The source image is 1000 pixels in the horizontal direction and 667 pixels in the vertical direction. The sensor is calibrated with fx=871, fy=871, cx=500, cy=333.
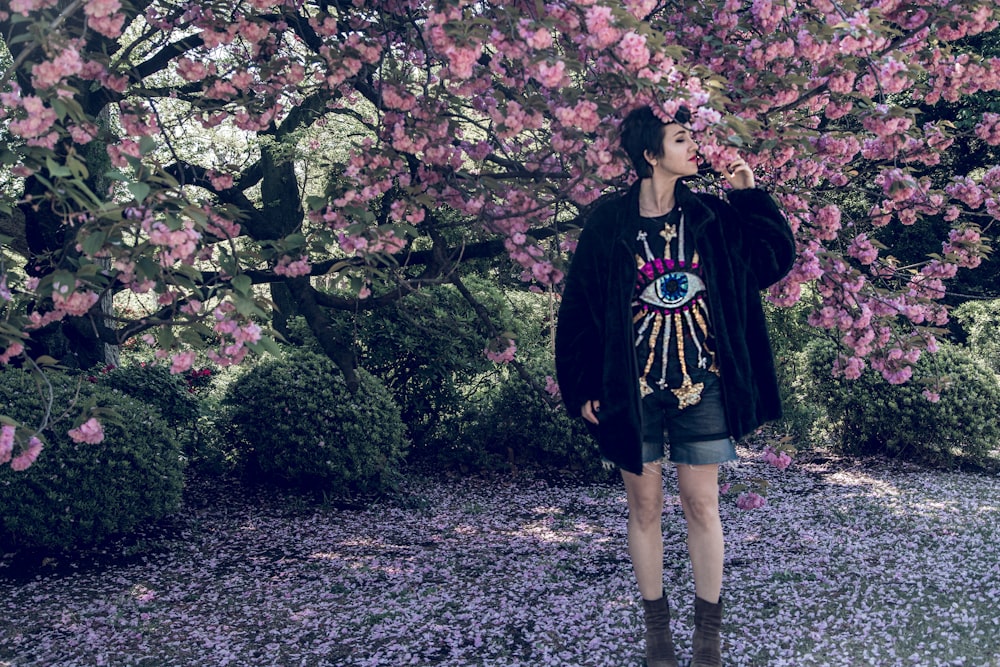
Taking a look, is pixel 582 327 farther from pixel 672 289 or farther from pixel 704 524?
pixel 704 524

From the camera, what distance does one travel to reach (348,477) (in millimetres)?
6801

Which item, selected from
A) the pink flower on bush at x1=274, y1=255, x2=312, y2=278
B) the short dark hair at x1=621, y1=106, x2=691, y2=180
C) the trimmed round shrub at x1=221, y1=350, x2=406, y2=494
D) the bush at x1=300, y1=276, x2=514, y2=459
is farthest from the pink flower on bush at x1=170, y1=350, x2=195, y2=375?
the bush at x1=300, y1=276, x2=514, y2=459

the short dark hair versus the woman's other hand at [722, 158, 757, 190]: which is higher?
the short dark hair

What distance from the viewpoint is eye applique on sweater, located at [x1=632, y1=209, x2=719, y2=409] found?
3.12 m

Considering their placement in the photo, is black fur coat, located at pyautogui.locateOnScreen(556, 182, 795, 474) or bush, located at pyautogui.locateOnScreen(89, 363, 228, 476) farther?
bush, located at pyautogui.locateOnScreen(89, 363, 228, 476)

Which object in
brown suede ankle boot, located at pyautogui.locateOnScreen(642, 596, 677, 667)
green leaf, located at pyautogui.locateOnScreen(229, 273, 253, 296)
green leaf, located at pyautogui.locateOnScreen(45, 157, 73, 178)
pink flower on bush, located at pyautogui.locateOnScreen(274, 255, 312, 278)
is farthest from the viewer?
pink flower on bush, located at pyautogui.locateOnScreen(274, 255, 312, 278)

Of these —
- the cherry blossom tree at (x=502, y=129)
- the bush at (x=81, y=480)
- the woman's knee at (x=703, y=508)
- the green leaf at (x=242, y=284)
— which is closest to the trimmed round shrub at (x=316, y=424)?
the bush at (x=81, y=480)

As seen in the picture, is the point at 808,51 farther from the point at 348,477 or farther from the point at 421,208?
the point at 348,477

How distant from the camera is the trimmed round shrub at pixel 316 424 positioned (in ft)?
22.2

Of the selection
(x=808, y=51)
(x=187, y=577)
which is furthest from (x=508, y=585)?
(x=808, y=51)

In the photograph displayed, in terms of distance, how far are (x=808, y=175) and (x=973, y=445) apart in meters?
4.95

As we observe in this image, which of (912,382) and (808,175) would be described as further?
(912,382)

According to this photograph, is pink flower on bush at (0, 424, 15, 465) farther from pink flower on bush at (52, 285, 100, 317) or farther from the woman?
the woman

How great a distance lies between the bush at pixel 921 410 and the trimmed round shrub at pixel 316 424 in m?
4.23
